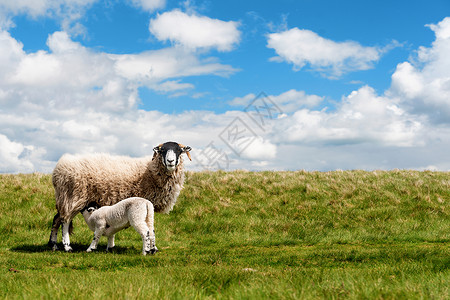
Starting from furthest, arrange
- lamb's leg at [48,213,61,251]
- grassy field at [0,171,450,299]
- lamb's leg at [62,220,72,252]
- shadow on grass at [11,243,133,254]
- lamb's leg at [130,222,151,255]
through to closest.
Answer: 1. lamb's leg at [48,213,61,251]
2. lamb's leg at [62,220,72,252]
3. shadow on grass at [11,243,133,254]
4. lamb's leg at [130,222,151,255]
5. grassy field at [0,171,450,299]

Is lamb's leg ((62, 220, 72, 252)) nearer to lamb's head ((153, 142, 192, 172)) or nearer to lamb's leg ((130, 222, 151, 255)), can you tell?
lamb's leg ((130, 222, 151, 255))

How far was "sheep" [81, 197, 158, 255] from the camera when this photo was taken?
9211mm

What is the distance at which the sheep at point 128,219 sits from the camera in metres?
9.21

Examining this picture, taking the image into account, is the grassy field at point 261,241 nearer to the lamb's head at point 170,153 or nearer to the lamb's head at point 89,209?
the lamb's head at point 89,209

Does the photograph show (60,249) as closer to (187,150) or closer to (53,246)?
(53,246)

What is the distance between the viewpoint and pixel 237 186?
55.5ft

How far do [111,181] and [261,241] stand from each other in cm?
477

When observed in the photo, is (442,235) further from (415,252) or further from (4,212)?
(4,212)

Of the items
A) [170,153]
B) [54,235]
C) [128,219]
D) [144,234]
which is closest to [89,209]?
[54,235]

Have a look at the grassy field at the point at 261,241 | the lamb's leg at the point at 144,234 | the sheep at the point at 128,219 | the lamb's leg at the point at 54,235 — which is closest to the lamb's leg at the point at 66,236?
the grassy field at the point at 261,241

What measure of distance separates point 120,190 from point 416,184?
12.9 meters

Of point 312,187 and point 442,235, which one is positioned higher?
point 312,187

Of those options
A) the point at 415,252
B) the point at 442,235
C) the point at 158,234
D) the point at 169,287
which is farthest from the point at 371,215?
the point at 169,287

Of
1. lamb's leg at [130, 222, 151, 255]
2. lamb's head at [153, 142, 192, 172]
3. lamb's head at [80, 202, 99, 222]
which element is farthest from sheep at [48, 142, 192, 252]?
lamb's leg at [130, 222, 151, 255]
